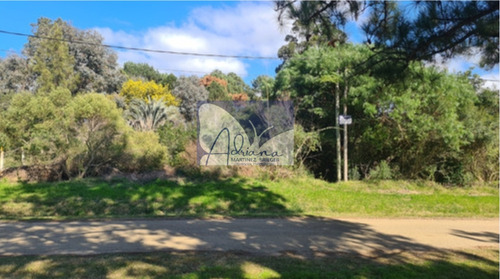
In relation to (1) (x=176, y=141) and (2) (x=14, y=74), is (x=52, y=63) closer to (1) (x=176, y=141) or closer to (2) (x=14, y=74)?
(2) (x=14, y=74)

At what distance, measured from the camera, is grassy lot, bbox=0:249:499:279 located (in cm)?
461

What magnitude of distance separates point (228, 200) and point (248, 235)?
12.0 ft

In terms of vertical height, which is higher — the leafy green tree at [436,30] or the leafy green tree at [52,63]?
the leafy green tree at [52,63]

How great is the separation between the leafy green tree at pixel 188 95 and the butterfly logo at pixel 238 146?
2391 centimetres

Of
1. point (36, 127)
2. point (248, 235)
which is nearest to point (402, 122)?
point (248, 235)

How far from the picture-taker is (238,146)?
13.8 metres

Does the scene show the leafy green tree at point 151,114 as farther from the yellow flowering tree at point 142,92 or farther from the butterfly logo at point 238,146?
the yellow flowering tree at point 142,92

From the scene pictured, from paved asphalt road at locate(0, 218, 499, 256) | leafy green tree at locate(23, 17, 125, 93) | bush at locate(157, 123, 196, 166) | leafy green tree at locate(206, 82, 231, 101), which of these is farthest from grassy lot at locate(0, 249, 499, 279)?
leafy green tree at locate(23, 17, 125, 93)

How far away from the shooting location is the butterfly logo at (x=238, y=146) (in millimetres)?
13547

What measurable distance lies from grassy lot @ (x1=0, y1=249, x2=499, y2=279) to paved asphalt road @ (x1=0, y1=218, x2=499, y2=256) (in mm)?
419

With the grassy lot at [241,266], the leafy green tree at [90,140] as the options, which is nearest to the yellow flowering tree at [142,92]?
the leafy green tree at [90,140]

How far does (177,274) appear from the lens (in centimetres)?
455

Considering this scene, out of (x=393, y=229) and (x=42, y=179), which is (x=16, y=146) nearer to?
(x=42, y=179)

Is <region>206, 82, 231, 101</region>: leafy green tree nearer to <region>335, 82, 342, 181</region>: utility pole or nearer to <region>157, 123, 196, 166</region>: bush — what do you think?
<region>157, 123, 196, 166</region>: bush
